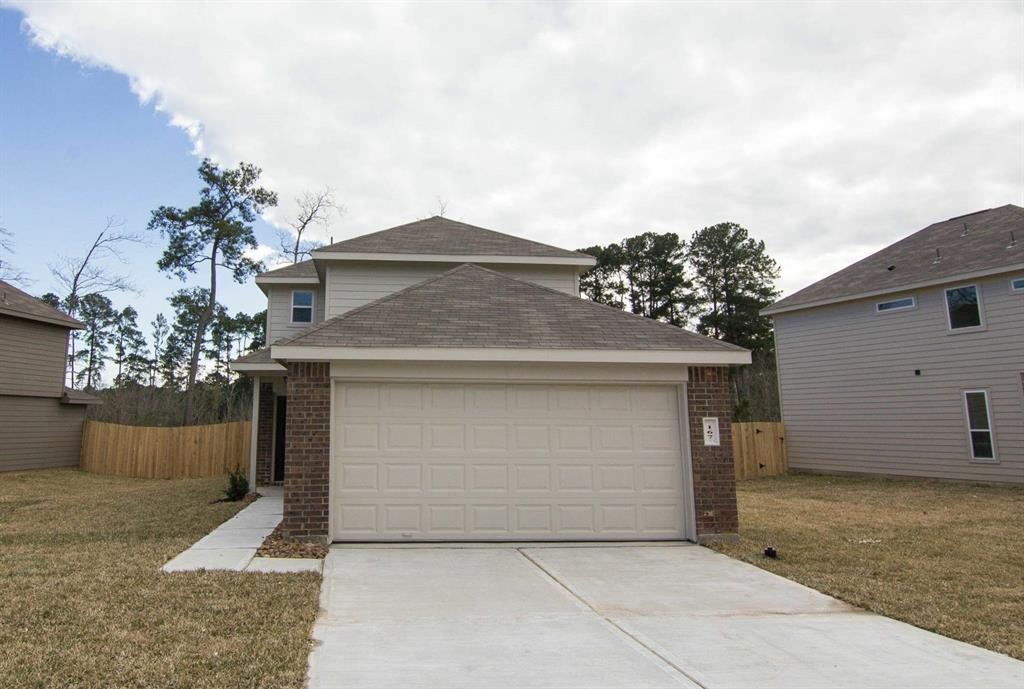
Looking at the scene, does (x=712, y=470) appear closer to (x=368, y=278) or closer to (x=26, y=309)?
(x=368, y=278)

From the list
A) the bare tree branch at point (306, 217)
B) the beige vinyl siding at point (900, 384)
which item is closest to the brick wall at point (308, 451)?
the beige vinyl siding at point (900, 384)

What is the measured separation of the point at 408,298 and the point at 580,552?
4495 mm

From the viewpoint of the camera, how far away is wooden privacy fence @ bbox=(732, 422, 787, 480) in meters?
19.4

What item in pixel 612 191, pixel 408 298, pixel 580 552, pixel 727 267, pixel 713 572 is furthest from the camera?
pixel 727 267

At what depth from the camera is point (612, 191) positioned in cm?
2055

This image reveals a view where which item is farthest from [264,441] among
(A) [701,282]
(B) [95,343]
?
(B) [95,343]

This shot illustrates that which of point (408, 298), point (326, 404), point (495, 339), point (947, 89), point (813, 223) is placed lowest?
point (326, 404)

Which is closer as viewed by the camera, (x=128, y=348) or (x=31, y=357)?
(x=31, y=357)

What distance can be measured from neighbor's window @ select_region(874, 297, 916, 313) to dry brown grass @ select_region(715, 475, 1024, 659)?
4.72 metres

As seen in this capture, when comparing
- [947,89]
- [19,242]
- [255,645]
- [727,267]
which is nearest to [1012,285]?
[947,89]

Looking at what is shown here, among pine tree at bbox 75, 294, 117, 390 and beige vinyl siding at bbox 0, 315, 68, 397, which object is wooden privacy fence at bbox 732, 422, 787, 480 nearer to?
beige vinyl siding at bbox 0, 315, 68, 397

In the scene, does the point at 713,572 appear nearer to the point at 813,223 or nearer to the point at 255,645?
the point at 255,645

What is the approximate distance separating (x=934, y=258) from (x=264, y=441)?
1797 centimetres

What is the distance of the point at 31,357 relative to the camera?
19562 millimetres
